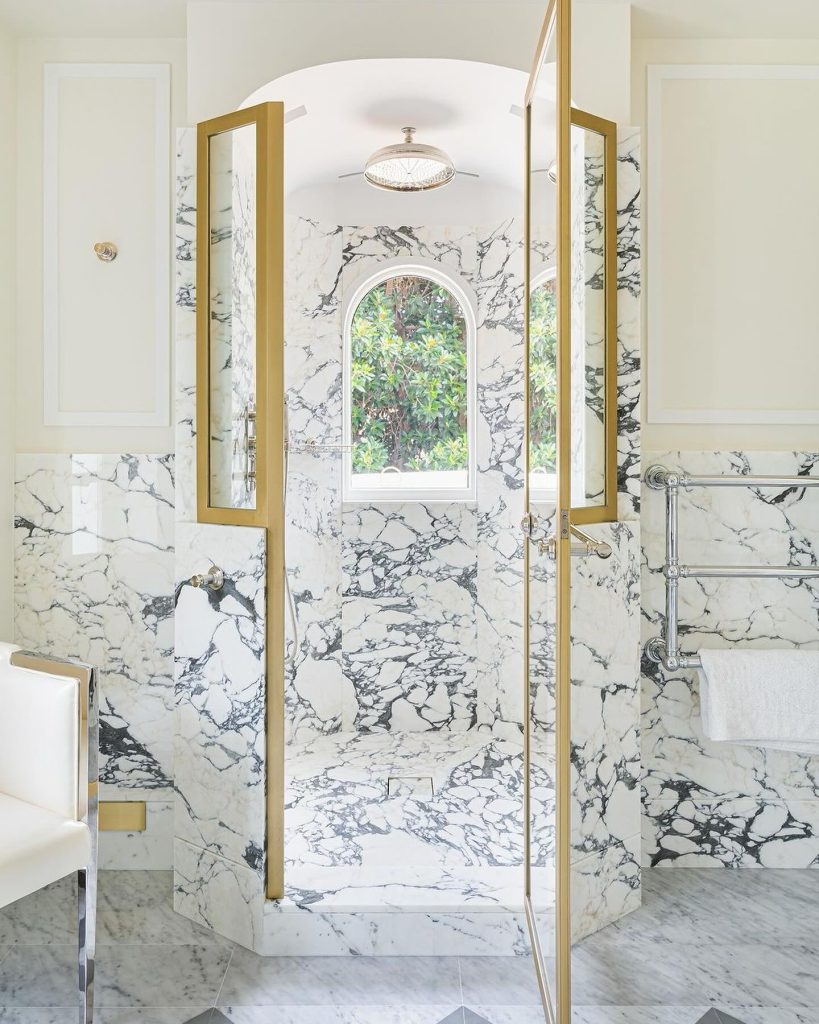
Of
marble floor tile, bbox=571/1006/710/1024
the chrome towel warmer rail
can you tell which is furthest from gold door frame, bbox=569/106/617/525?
marble floor tile, bbox=571/1006/710/1024

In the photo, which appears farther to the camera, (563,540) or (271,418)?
(271,418)

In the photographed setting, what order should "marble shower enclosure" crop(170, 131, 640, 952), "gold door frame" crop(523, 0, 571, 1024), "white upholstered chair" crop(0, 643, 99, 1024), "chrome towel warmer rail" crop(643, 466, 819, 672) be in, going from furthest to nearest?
"marble shower enclosure" crop(170, 131, 640, 952) < "chrome towel warmer rail" crop(643, 466, 819, 672) < "white upholstered chair" crop(0, 643, 99, 1024) < "gold door frame" crop(523, 0, 571, 1024)

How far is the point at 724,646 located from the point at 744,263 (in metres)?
1.18

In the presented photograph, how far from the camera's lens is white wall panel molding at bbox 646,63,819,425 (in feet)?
7.34

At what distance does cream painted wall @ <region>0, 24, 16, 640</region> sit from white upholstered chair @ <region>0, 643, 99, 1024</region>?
71 cm

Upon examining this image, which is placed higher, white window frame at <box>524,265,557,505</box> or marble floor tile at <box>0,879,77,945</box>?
white window frame at <box>524,265,557,505</box>

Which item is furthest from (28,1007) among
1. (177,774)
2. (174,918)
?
(177,774)

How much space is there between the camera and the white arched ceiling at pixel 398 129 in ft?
7.22

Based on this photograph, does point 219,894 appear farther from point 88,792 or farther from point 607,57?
point 607,57

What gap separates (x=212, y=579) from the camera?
1945mm

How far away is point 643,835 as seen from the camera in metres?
2.30

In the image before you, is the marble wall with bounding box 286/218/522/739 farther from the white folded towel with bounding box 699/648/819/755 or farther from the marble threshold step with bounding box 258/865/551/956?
the marble threshold step with bounding box 258/865/551/956

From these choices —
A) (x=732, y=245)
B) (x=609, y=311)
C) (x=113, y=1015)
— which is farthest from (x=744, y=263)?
(x=113, y=1015)

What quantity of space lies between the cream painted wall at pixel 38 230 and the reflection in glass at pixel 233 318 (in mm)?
363
